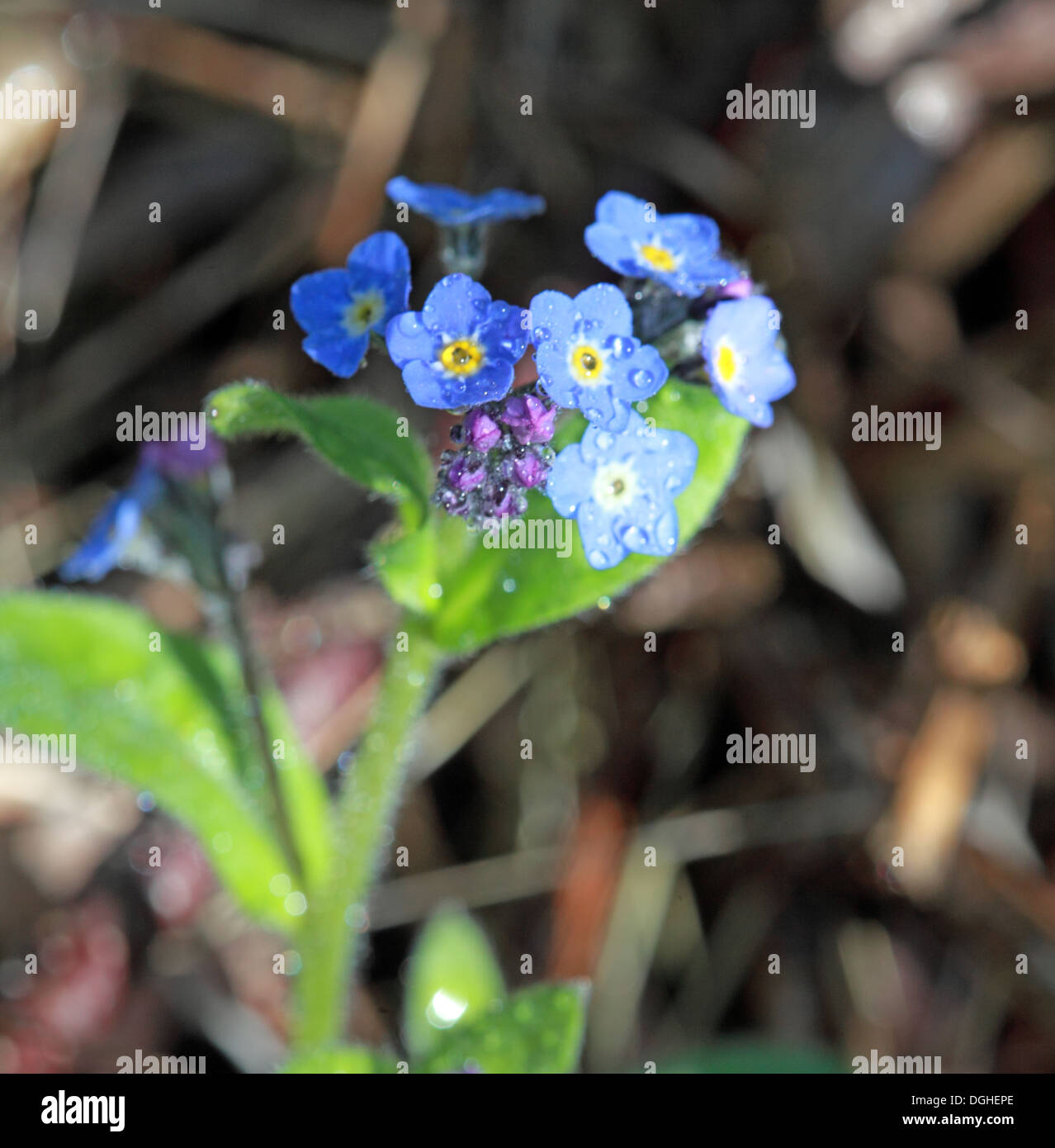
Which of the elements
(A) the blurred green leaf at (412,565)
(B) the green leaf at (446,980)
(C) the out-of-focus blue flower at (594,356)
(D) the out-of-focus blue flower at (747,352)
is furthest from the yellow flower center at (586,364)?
(B) the green leaf at (446,980)

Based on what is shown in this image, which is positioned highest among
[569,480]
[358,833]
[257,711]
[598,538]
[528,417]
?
[528,417]

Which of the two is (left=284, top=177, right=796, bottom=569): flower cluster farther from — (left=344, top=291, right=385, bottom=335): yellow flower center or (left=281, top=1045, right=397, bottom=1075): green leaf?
(left=281, top=1045, right=397, bottom=1075): green leaf

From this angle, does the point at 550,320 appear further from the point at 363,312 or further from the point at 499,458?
the point at 363,312

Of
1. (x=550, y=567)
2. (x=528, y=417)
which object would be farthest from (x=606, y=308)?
(x=550, y=567)

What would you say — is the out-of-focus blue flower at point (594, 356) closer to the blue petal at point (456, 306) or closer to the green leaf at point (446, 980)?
the blue petal at point (456, 306)
